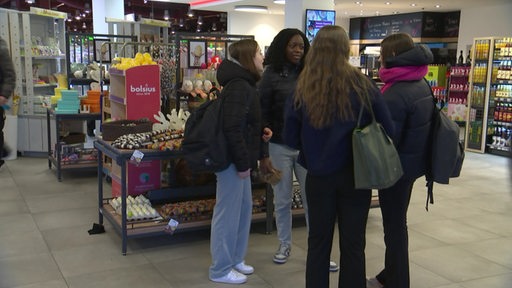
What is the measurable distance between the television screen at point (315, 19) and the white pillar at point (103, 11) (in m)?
5.55

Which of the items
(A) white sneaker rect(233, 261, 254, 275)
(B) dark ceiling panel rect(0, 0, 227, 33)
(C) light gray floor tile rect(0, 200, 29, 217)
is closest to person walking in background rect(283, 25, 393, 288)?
(A) white sneaker rect(233, 261, 254, 275)

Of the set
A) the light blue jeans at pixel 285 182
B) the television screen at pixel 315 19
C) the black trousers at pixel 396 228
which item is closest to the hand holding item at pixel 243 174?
the light blue jeans at pixel 285 182

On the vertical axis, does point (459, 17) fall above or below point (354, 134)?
above

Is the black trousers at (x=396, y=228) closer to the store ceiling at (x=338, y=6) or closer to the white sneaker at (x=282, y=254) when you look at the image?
the white sneaker at (x=282, y=254)

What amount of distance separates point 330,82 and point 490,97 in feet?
24.0

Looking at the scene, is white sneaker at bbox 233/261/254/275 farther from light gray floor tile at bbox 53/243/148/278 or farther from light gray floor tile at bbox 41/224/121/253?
light gray floor tile at bbox 41/224/121/253

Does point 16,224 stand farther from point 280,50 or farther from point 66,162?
point 280,50

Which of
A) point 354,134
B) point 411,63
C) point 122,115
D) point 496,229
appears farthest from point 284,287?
point 122,115

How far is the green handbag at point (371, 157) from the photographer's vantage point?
7.71 feet

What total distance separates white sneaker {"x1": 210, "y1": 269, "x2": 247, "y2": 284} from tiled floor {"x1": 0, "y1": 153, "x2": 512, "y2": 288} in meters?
0.06

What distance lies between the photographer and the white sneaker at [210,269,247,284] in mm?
3303

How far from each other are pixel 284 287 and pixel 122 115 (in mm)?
2863

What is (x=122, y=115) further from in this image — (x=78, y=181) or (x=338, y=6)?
(x=338, y=6)

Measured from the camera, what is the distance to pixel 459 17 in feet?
43.9
